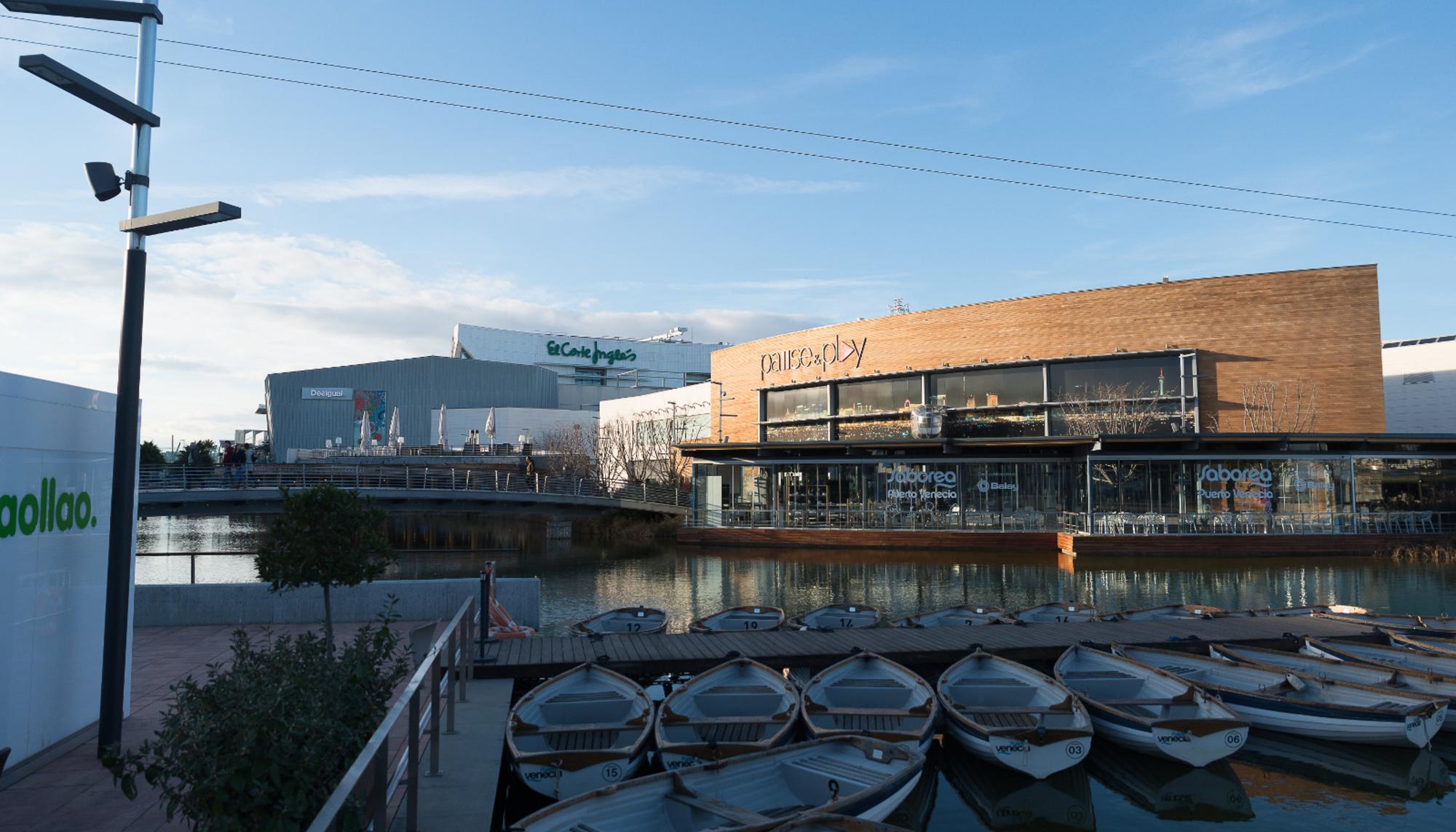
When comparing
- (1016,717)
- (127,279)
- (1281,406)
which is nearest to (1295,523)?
(1281,406)

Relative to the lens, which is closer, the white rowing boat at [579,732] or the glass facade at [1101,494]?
the white rowing boat at [579,732]

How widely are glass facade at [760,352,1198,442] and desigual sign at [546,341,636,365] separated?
37.8 meters

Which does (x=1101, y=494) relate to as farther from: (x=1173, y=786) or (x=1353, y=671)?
(x=1173, y=786)

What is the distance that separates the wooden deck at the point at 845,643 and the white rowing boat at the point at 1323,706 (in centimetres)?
180

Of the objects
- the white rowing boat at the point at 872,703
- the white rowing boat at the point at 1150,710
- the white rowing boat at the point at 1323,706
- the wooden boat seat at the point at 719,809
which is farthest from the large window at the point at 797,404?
the wooden boat seat at the point at 719,809

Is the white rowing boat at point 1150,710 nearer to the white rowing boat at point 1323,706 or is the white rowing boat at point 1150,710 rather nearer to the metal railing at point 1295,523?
the white rowing boat at point 1323,706

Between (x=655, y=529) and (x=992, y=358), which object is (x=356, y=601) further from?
(x=992, y=358)

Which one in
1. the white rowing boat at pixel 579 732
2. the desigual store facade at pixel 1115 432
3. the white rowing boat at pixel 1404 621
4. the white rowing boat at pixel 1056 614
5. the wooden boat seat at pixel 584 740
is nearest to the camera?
the white rowing boat at pixel 579 732

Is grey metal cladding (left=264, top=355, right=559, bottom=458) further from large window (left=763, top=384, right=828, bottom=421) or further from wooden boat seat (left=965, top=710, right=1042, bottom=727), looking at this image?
wooden boat seat (left=965, top=710, right=1042, bottom=727)

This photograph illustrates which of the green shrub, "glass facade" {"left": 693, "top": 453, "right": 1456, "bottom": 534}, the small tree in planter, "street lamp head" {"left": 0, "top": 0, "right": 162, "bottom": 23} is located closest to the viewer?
the green shrub

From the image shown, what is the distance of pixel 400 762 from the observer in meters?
7.03

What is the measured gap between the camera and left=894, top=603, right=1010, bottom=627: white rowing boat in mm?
17531

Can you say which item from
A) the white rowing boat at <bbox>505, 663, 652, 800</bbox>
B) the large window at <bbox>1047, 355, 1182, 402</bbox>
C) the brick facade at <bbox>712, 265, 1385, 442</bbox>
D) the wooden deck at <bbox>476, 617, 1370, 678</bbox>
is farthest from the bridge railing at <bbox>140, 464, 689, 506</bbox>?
the large window at <bbox>1047, 355, 1182, 402</bbox>

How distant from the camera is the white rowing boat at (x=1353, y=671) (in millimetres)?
12039
